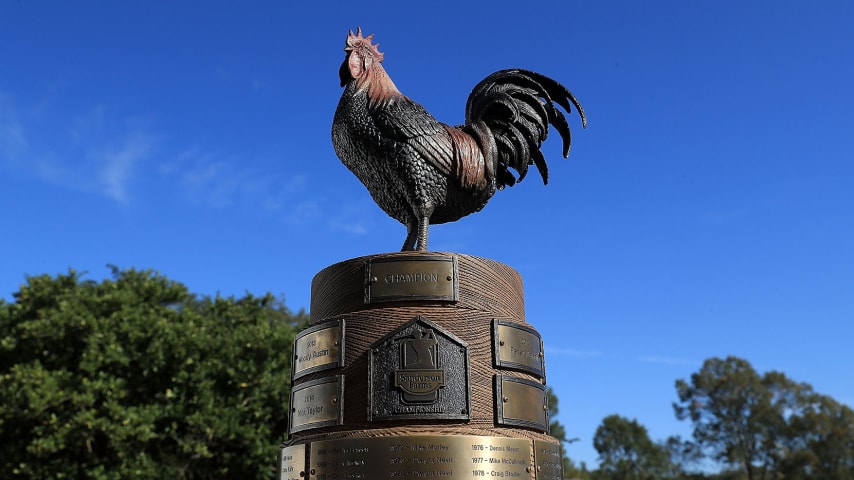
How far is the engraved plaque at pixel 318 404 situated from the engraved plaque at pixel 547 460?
1.52m

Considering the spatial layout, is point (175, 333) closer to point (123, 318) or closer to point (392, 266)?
point (123, 318)

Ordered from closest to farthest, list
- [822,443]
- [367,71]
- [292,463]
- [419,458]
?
[419,458]
[292,463]
[367,71]
[822,443]

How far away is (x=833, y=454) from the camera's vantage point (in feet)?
104

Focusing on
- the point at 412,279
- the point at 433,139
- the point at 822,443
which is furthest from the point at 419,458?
the point at 822,443

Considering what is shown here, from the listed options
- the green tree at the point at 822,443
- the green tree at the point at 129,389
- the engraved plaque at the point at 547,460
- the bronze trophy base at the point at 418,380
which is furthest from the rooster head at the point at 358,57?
the green tree at the point at 822,443

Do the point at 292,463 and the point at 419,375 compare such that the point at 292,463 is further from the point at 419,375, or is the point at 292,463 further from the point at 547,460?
the point at 547,460

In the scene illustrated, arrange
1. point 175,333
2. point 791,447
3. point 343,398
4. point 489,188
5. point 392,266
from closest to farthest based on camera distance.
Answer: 1. point 343,398
2. point 392,266
3. point 489,188
4. point 175,333
5. point 791,447

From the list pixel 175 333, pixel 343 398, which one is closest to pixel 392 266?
pixel 343 398

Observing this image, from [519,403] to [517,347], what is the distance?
454 mm

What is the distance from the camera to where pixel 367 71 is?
6.40m

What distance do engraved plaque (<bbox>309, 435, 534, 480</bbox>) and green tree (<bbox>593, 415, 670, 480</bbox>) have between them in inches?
1617

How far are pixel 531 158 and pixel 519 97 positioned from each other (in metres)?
0.63

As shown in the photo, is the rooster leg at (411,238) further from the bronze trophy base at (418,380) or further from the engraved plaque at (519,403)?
the engraved plaque at (519,403)

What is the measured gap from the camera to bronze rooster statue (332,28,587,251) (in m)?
5.89
